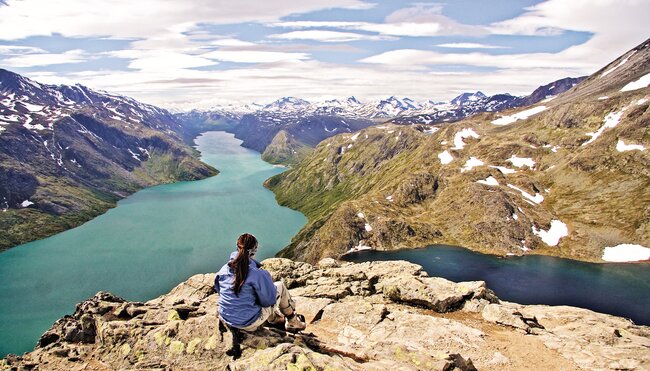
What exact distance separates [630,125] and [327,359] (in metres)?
240

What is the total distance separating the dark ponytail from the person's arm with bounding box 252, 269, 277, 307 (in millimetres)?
548

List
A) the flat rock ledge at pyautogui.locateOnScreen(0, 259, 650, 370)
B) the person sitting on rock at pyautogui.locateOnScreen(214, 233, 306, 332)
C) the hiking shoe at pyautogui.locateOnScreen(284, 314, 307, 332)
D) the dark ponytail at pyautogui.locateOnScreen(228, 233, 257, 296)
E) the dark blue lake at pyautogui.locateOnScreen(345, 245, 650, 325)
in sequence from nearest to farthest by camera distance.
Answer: the dark ponytail at pyautogui.locateOnScreen(228, 233, 257, 296) < the person sitting on rock at pyautogui.locateOnScreen(214, 233, 306, 332) < the flat rock ledge at pyautogui.locateOnScreen(0, 259, 650, 370) < the hiking shoe at pyautogui.locateOnScreen(284, 314, 307, 332) < the dark blue lake at pyautogui.locateOnScreen(345, 245, 650, 325)

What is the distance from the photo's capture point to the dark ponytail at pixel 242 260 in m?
15.8

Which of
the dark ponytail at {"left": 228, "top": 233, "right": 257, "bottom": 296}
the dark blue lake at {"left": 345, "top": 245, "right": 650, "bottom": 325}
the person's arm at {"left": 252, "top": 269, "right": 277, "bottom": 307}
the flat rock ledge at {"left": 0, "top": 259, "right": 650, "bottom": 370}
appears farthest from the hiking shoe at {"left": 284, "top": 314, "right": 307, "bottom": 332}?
the dark blue lake at {"left": 345, "top": 245, "right": 650, "bottom": 325}

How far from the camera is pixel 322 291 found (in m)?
35.0

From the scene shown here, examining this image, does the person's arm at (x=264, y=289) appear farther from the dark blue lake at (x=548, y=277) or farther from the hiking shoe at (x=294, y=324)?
the dark blue lake at (x=548, y=277)

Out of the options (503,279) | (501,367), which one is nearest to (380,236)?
(503,279)

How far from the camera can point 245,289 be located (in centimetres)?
1622

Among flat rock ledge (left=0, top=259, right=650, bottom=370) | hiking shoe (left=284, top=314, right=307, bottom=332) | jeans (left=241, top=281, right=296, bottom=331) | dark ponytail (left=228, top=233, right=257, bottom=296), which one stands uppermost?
dark ponytail (left=228, top=233, right=257, bottom=296)

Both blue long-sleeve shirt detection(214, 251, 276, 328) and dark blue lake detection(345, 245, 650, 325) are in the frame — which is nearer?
blue long-sleeve shirt detection(214, 251, 276, 328)

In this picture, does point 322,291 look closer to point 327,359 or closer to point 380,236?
point 327,359

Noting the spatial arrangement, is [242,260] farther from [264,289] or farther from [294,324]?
[294,324]

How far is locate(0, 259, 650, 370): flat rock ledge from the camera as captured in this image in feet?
59.0

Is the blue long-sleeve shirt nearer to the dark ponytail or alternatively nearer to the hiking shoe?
the dark ponytail
